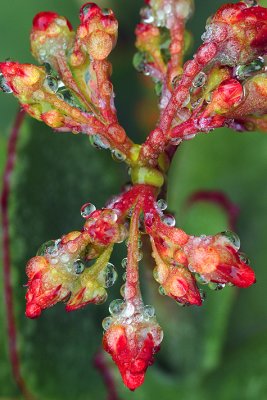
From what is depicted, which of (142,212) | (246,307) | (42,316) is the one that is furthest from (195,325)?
(142,212)

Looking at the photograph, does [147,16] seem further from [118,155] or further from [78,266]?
[78,266]

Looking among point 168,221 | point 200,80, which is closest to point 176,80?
point 200,80

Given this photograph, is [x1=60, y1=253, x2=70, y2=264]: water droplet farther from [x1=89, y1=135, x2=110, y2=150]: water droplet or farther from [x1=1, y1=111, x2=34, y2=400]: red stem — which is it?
[x1=1, y1=111, x2=34, y2=400]: red stem

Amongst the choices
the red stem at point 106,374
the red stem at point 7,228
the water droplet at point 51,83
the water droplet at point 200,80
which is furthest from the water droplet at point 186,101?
the red stem at point 106,374

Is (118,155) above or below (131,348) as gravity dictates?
above

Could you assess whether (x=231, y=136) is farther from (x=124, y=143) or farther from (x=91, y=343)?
(x=124, y=143)

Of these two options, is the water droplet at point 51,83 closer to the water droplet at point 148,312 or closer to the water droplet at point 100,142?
the water droplet at point 100,142

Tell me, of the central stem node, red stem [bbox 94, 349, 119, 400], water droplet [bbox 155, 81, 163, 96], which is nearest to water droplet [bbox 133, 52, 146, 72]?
water droplet [bbox 155, 81, 163, 96]
